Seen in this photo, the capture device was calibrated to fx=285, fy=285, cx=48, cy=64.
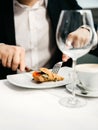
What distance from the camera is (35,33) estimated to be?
1.31 metres

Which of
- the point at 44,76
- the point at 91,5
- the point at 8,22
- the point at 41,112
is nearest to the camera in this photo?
the point at 41,112

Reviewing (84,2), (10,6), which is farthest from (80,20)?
(84,2)

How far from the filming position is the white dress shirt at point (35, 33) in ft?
4.20

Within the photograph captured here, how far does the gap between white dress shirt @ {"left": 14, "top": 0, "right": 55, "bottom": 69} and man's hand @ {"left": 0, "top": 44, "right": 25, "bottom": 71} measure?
0.39 metres

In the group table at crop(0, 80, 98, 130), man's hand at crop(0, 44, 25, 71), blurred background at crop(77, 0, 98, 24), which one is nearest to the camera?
table at crop(0, 80, 98, 130)

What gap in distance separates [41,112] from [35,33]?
759mm

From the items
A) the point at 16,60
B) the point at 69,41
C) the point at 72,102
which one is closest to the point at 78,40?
the point at 69,41

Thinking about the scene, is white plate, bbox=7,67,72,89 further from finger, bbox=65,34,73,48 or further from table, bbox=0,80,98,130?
finger, bbox=65,34,73,48

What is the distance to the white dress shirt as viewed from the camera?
1281 mm

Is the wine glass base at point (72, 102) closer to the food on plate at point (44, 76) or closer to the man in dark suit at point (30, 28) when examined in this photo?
the food on plate at point (44, 76)

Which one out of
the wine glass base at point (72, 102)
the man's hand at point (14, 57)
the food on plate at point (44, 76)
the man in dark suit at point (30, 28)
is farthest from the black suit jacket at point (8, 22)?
the wine glass base at point (72, 102)

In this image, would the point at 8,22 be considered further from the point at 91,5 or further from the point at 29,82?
the point at 91,5

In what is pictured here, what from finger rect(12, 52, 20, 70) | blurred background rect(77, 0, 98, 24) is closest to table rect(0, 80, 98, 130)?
finger rect(12, 52, 20, 70)

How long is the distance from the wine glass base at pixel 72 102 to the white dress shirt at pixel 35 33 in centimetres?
65
